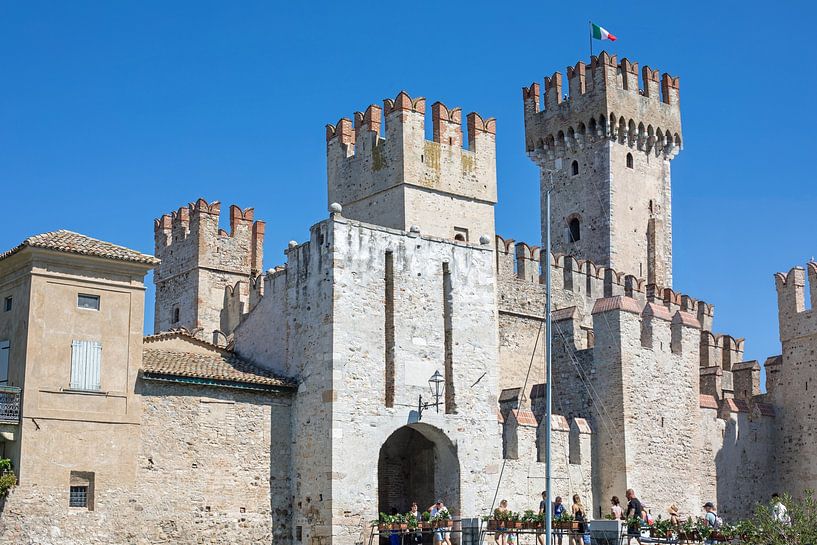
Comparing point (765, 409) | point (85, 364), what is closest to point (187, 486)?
point (85, 364)

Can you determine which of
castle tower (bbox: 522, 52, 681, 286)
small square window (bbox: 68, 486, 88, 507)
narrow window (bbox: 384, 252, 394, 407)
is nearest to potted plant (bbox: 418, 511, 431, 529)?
narrow window (bbox: 384, 252, 394, 407)

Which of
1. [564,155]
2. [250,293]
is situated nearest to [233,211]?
[250,293]

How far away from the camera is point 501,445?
3366cm

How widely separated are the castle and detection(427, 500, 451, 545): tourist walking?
2.32 feet

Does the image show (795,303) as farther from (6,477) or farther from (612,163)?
(6,477)

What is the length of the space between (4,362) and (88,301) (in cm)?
219

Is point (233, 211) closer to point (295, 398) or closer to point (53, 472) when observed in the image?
point (295, 398)

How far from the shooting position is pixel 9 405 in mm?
27172

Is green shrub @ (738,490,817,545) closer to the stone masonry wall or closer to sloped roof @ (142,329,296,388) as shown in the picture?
the stone masonry wall

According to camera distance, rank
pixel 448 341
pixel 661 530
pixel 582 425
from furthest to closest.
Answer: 1. pixel 582 425
2. pixel 448 341
3. pixel 661 530

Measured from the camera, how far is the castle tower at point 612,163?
52.2 m

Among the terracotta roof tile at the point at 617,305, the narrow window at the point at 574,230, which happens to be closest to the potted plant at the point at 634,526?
the terracotta roof tile at the point at 617,305

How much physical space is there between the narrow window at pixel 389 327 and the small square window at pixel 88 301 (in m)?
7.15

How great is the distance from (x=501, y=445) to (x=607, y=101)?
2281cm
